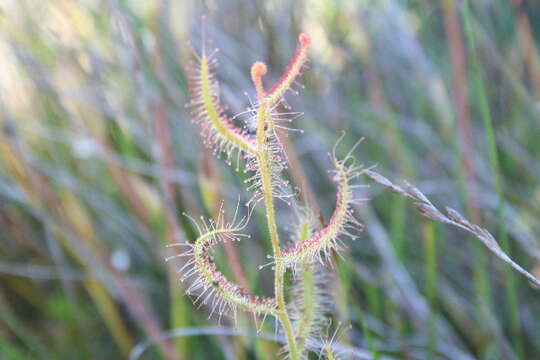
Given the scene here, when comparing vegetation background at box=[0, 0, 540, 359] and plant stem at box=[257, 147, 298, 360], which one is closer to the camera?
plant stem at box=[257, 147, 298, 360]

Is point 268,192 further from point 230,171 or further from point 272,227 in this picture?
point 230,171

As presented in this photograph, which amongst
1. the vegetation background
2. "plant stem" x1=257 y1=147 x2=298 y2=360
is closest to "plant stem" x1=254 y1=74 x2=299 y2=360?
"plant stem" x1=257 y1=147 x2=298 y2=360

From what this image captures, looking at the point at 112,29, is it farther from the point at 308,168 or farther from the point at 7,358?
the point at 7,358

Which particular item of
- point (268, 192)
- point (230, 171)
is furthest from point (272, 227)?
point (230, 171)

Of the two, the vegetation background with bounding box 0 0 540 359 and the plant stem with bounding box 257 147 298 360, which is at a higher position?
the vegetation background with bounding box 0 0 540 359

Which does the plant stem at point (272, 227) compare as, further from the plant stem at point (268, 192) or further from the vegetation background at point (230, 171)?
the vegetation background at point (230, 171)

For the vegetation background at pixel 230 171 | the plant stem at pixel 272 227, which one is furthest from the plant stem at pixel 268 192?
the vegetation background at pixel 230 171

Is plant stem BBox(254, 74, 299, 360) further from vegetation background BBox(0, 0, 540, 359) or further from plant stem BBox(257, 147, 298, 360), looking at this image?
vegetation background BBox(0, 0, 540, 359)

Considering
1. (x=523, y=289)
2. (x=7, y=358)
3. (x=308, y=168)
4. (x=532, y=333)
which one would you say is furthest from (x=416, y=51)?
(x=7, y=358)
